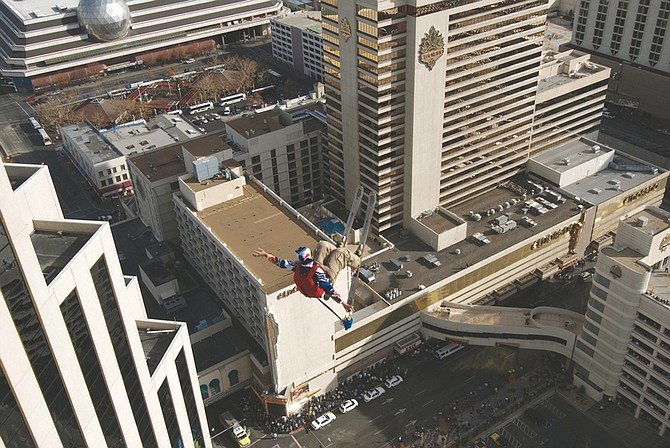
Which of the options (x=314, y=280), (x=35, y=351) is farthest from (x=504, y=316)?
(x=35, y=351)

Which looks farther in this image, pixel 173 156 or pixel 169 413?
pixel 173 156

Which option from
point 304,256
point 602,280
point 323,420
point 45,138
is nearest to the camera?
point 304,256

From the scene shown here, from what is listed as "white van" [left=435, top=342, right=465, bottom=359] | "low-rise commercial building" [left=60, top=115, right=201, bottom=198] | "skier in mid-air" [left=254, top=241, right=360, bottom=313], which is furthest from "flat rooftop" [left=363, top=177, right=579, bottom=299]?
"low-rise commercial building" [left=60, top=115, right=201, bottom=198]

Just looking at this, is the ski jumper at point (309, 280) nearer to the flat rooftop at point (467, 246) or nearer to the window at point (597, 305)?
the flat rooftop at point (467, 246)

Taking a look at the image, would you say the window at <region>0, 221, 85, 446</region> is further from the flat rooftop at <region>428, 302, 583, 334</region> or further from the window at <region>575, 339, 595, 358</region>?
the window at <region>575, 339, 595, 358</region>

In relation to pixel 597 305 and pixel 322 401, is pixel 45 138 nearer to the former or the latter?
pixel 322 401

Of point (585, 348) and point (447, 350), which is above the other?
point (585, 348)

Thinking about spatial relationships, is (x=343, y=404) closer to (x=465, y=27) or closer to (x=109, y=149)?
(x=465, y=27)
